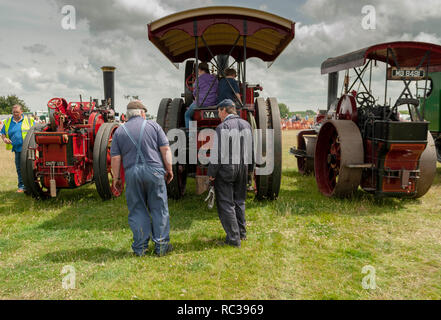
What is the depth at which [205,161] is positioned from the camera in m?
4.88

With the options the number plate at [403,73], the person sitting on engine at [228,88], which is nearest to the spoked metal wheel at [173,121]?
the person sitting on engine at [228,88]

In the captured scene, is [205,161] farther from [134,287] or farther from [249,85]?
[134,287]

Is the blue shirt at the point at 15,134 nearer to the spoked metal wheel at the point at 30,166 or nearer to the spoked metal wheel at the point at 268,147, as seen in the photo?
the spoked metal wheel at the point at 30,166

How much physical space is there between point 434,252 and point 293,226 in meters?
1.59

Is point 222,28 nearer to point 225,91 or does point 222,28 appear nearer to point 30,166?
point 225,91

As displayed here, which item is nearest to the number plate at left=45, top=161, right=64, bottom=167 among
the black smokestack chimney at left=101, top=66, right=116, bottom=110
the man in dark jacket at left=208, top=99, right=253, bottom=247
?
the man in dark jacket at left=208, top=99, right=253, bottom=247

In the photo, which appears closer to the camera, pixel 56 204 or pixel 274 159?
pixel 274 159

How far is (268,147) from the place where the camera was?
5.21 metres

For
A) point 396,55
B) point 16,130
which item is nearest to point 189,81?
point 16,130

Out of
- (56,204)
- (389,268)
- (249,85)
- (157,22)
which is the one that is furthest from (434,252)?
(56,204)

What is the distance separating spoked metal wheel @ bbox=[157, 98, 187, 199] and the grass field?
0.88ft

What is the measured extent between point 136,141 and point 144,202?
2.14 ft
